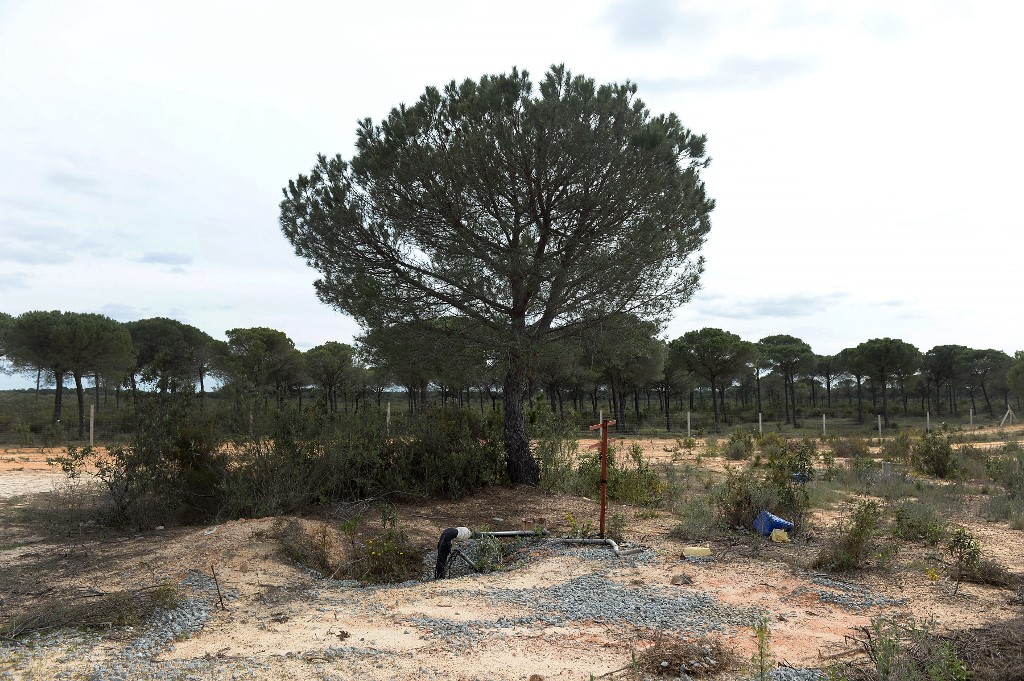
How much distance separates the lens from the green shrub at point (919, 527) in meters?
6.99

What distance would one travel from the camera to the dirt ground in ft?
13.2

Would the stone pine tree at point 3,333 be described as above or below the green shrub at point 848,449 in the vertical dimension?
above

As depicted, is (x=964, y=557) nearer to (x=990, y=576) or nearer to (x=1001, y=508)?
(x=990, y=576)

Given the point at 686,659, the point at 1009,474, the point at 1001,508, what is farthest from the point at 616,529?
the point at 1009,474

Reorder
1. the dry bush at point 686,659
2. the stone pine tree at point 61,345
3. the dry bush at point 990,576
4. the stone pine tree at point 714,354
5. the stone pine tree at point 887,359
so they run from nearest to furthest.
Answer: the dry bush at point 686,659
the dry bush at point 990,576
the stone pine tree at point 61,345
the stone pine tree at point 714,354
the stone pine tree at point 887,359

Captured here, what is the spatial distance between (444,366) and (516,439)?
5.42 ft

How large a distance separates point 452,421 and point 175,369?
401cm

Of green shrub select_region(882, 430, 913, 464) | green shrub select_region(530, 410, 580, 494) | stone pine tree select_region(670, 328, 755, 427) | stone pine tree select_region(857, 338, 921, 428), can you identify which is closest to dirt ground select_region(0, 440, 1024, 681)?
green shrub select_region(530, 410, 580, 494)

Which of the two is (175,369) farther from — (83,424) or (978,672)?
(83,424)

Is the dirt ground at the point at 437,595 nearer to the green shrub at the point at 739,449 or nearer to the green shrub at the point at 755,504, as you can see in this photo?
the green shrub at the point at 755,504

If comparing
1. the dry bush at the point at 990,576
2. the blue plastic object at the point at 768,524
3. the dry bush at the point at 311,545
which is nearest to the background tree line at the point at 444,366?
the dry bush at the point at 311,545

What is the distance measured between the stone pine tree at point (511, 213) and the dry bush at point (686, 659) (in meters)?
5.95

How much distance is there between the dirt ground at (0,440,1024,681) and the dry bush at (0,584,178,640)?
11.5 inches

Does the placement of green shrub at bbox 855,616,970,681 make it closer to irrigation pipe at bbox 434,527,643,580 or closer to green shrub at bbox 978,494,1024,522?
irrigation pipe at bbox 434,527,643,580
